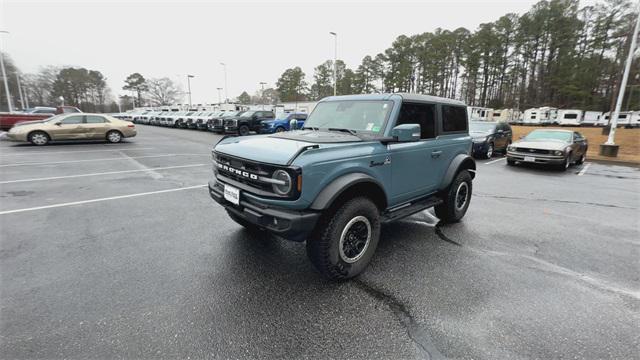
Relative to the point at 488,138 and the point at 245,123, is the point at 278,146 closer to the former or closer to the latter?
the point at 488,138

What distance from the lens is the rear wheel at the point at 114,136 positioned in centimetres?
1416

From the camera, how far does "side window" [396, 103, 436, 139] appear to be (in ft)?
11.8

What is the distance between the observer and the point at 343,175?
2.85 meters

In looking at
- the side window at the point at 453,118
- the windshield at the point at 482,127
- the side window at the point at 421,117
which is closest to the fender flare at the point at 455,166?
the side window at the point at 453,118

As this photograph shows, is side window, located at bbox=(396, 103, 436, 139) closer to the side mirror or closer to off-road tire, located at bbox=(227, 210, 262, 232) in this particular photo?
the side mirror

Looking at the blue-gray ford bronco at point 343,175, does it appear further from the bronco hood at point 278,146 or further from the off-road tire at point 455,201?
the off-road tire at point 455,201

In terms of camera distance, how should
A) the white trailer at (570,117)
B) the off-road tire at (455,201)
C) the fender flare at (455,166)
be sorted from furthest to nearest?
the white trailer at (570,117)
the off-road tire at (455,201)
the fender flare at (455,166)

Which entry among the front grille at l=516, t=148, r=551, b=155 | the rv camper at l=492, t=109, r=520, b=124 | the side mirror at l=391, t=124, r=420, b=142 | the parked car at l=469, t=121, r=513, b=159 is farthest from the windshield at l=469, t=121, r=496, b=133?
the rv camper at l=492, t=109, r=520, b=124

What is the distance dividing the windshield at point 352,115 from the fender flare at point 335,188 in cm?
84

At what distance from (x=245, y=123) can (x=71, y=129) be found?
9.01 meters

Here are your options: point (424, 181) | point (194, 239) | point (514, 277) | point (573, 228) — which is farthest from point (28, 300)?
point (573, 228)

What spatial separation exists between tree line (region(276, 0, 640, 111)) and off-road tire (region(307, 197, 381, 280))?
4379cm

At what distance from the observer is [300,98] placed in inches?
2997

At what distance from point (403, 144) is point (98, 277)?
3.68 meters
